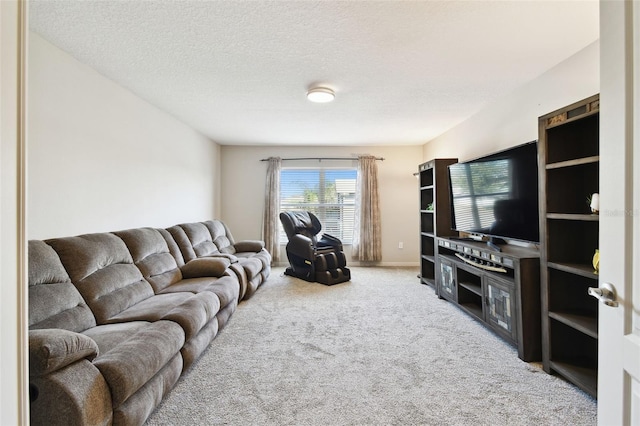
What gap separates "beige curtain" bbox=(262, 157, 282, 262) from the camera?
553 centimetres

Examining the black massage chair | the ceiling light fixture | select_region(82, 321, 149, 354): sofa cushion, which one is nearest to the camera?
select_region(82, 321, 149, 354): sofa cushion

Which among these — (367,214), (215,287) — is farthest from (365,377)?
(367,214)

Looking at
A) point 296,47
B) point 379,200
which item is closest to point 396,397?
point 296,47

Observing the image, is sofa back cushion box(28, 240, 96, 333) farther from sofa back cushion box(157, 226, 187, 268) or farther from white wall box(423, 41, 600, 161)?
white wall box(423, 41, 600, 161)

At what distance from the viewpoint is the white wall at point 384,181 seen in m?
5.66

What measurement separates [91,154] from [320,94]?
2.16 meters

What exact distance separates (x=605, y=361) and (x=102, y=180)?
3.41 meters

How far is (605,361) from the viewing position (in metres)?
0.79

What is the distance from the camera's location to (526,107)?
A: 286 centimetres

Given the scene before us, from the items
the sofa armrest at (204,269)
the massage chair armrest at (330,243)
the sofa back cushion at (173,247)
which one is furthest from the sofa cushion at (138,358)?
the massage chair armrest at (330,243)

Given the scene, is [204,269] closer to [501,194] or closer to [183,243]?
[183,243]

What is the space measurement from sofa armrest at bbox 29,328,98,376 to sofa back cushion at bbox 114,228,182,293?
126 centimetres

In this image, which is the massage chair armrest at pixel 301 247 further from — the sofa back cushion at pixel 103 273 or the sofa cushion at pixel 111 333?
the sofa cushion at pixel 111 333

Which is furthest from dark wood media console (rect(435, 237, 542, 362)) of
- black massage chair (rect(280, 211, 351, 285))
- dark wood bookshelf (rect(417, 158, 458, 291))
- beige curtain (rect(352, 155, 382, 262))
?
beige curtain (rect(352, 155, 382, 262))
